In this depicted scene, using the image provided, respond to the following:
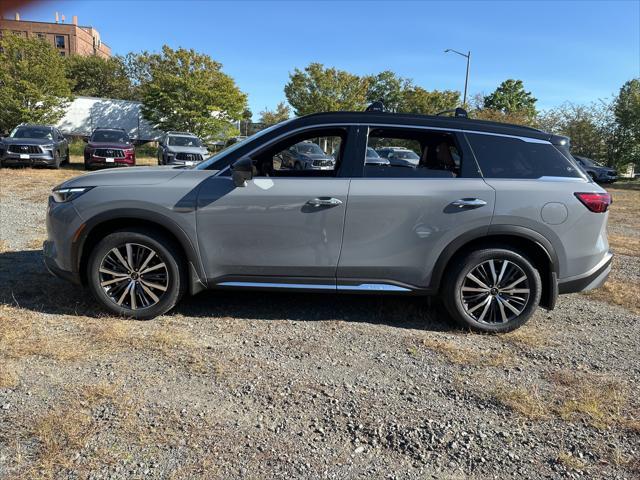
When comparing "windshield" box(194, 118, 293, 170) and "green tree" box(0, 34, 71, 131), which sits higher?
"green tree" box(0, 34, 71, 131)

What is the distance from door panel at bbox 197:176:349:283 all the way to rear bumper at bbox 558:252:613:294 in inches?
75.5

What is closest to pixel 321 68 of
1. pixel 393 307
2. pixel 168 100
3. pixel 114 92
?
pixel 168 100

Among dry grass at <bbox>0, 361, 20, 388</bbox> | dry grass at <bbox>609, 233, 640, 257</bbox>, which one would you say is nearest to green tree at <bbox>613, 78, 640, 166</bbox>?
dry grass at <bbox>609, 233, 640, 257</bbox>

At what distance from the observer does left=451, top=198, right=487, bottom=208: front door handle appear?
3924 millimetres

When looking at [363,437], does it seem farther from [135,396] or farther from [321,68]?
[321,68]

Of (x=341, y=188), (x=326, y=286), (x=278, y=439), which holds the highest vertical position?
(x=341, y=188)

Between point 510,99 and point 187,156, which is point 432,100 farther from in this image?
point 187,156

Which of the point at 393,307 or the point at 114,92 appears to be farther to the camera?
the point at 114,92

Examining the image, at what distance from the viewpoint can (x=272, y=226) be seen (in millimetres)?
3945

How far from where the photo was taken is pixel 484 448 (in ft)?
8.59

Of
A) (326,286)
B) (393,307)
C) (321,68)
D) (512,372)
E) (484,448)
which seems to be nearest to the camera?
(484,448)

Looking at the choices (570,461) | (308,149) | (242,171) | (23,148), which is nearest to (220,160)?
(242,171)

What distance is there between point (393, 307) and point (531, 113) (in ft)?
160

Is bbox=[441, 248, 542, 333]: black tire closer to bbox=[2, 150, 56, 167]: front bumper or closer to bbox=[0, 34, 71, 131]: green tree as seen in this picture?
bbox=[2, 150, 56, 167]: front bumper
